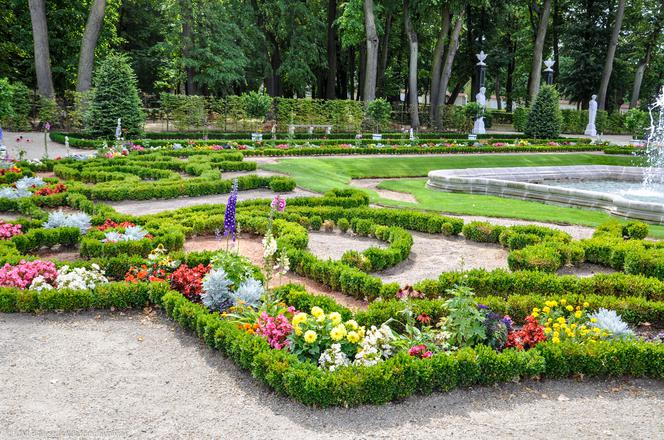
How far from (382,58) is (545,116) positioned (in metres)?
11.5

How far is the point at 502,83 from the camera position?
202 ft

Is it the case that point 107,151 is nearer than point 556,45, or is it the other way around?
point 107,151

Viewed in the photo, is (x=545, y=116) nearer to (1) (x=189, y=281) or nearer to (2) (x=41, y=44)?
(2) (x=41, y=44)

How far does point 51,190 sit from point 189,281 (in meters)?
6.24

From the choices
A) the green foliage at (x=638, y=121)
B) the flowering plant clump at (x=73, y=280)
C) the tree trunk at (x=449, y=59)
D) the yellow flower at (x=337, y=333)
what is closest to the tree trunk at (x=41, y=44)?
the tree trunk at (x=449, y=59)

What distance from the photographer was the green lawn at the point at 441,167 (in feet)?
37.4

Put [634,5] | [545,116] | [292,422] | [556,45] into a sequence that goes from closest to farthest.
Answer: [292,422]
[545,116]
[634,5]
[556,45]

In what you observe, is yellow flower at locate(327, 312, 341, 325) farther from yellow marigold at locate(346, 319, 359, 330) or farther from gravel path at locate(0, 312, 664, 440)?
gravel path at locate(0, 312, 664, 440)

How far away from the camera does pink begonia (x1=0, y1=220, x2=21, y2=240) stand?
25.3ft

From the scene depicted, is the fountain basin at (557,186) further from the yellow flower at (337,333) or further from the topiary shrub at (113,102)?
the topiary shrub at (113,102)

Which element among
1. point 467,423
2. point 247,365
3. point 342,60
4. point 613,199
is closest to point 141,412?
point 247,365

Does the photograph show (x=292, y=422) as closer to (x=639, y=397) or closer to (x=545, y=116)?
(x=639, y=397)

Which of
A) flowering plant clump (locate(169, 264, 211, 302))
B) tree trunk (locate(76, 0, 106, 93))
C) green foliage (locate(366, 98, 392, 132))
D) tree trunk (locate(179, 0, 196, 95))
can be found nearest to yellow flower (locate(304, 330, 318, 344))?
flowering plant clump (locate(169, 264, 211, 302))

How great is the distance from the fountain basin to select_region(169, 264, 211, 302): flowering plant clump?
8705 mm
